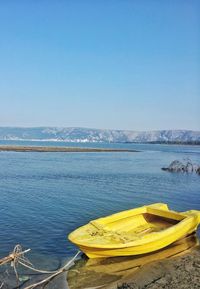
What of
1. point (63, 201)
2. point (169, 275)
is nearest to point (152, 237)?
point (169, 275)

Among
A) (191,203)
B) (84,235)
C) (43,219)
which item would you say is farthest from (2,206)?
(191,203)

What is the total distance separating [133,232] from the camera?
62.0ft

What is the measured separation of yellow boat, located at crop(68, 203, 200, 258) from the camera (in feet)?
48.6

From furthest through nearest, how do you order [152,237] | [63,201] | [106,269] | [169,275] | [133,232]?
[63,201], [133,232], [152,237], [106,269], [169,275]

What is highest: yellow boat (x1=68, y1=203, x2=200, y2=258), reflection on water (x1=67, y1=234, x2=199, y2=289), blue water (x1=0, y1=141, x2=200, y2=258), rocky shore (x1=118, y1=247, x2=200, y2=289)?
yellow boat (x1=68, y1=203, x2=200, y2=258)

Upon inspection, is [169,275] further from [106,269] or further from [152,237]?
[106,269]

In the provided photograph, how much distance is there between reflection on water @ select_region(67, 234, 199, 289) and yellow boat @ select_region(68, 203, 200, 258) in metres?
0.36

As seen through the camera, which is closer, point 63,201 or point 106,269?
point 106,269

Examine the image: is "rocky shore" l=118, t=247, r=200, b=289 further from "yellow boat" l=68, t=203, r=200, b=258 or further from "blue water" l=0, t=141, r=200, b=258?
"blue water" l=0, t=141, r=200, b=258

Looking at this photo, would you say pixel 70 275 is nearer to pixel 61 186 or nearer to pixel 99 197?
pixel 99 197

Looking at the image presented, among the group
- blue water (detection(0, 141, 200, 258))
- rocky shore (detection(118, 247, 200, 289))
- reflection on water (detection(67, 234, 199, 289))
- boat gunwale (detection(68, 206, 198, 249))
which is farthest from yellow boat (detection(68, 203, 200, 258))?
blue water (detection(0, 141, 200, 258))

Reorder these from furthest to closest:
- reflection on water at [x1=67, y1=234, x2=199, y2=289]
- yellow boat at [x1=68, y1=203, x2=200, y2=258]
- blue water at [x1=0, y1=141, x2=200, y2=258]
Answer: blue water at [x1=0, y1=141, x2=200, y2=258] → yellow boat at [x1=68, y1=203, x2=200, y2=258] → reflection on water at [x1=67, y1=234, x2=199, y2=289]

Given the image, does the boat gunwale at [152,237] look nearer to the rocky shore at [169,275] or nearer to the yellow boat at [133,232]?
the yellow boat at [133,232]

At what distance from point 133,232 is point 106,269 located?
175 inches
